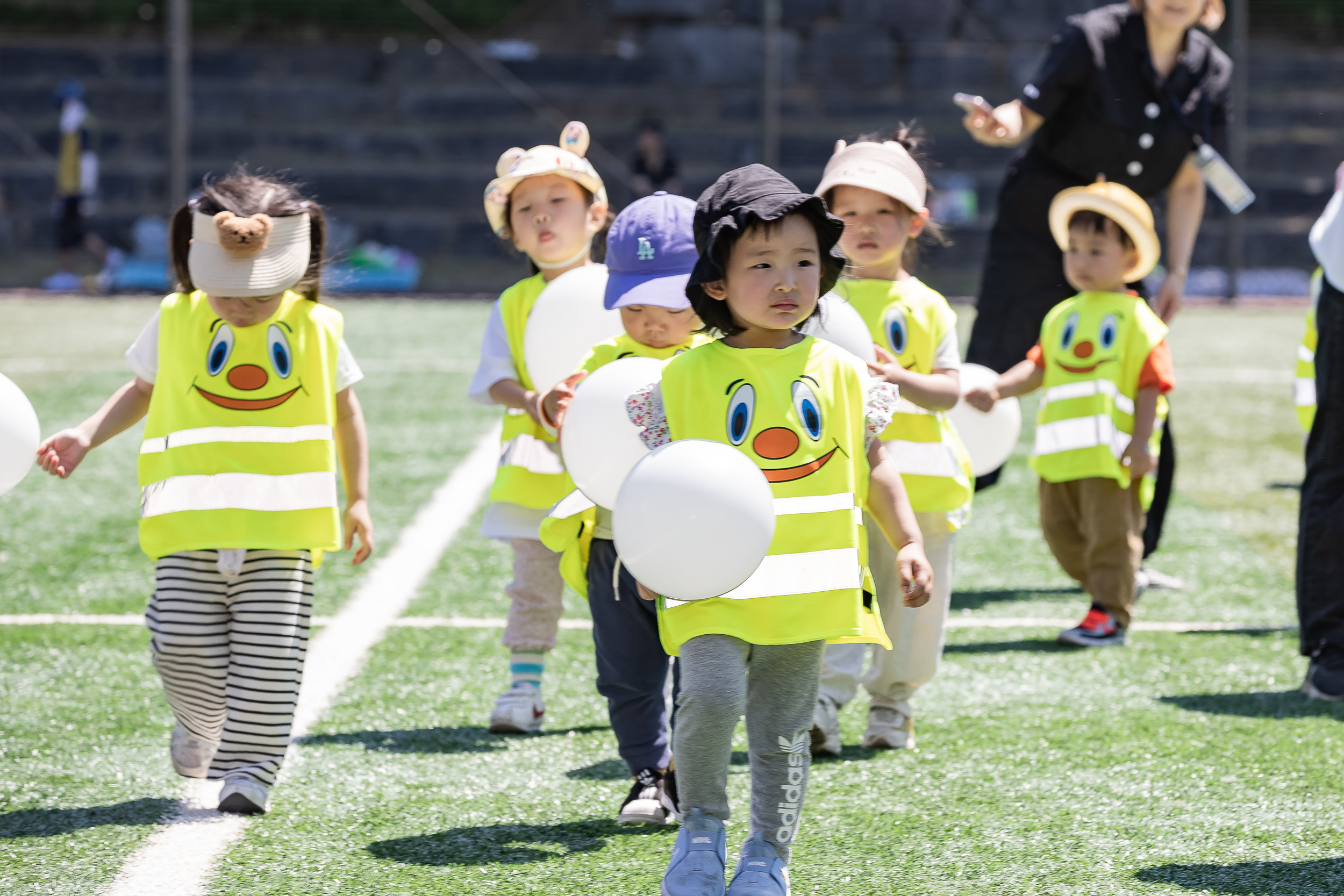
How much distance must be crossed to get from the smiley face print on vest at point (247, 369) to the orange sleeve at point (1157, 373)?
270 centimetres

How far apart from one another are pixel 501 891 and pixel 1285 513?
16.6ft

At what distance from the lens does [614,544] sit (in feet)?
11.4

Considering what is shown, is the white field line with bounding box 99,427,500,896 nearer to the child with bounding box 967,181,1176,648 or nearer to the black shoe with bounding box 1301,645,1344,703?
the child with bounding box 967,181,1176,648

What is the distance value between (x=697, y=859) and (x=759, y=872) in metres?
0.12

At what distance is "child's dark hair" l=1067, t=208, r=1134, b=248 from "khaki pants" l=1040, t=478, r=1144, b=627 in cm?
74

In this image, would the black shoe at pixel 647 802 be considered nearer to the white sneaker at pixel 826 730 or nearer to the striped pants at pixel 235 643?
the white sneaker at pixel 826 730

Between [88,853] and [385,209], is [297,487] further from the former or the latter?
[385,209]

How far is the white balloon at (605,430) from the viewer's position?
3.21 m

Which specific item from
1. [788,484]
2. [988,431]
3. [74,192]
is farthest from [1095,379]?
[74,192]

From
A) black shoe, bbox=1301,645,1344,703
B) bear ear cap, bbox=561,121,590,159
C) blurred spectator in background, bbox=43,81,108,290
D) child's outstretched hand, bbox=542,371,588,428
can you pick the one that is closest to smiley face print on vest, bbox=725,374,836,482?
child's outstretched hand, bbox=542,371,588,428

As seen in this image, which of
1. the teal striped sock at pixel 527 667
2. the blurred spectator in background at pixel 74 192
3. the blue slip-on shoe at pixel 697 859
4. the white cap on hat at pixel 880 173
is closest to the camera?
the blue slip-on shoe at pixel 697 859

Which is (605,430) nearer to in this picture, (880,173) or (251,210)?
(251,210)

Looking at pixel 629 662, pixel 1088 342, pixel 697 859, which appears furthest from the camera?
pixel 1088 342

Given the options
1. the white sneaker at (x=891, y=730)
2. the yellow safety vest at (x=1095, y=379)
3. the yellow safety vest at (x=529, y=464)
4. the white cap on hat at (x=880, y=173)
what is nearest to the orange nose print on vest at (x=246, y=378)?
the yellow safety vest at (x=529, y=464)
